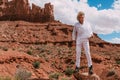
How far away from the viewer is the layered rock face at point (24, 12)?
120250mm

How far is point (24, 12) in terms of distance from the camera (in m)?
123

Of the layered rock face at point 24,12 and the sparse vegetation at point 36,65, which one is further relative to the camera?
the layered rock face at point 24,12

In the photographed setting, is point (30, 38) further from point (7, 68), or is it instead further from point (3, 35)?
point (7, 68)

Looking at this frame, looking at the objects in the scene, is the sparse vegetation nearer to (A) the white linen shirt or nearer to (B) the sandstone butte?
(B) the sandstone butte

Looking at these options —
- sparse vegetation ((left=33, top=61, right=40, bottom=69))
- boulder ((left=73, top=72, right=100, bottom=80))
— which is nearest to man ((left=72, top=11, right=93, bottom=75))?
boulder ((left=73, top=72, right=100, bottom=80))

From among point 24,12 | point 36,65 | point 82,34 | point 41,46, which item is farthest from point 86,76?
point 24,12

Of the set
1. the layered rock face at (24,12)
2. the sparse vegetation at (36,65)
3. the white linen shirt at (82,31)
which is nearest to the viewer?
the white linen shirt at (82,31)

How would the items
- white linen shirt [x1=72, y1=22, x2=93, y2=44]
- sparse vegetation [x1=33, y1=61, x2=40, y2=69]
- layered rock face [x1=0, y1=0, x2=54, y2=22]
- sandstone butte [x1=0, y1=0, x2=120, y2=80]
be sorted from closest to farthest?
white linen shirt [x1=72, y1=22, x2=93, y2=44] → sandstone butte [x1=0, y1=0, x2=120, y2=80] → sparse vegetation [x1=33, y1=61, x2=40, y2=69] → layered rock face [x1=0, y1=0, x2=54, y2=22]

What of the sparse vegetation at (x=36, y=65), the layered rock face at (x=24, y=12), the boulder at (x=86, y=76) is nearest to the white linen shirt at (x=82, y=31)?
the boulder at (x=86, y=76)

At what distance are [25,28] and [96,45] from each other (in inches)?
846

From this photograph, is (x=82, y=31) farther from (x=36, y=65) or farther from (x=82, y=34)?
(x=36, y=65)

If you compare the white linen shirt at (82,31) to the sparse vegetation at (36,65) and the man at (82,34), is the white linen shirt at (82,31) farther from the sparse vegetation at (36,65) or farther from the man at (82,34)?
the sparse vegetation at (36,65)

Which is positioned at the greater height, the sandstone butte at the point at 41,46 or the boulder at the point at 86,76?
the boulder at the point at 86,76

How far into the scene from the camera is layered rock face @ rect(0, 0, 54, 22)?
120250mm
